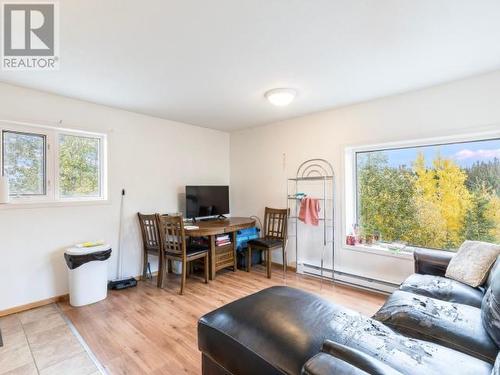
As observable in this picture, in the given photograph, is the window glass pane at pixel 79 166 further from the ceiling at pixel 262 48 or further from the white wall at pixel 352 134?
the white wall at pixel 352 134

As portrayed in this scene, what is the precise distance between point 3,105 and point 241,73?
2.40 m

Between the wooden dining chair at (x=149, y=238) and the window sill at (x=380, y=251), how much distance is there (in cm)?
246

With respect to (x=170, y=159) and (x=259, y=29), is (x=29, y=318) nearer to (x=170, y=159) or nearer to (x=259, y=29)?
(x=170, y=159)

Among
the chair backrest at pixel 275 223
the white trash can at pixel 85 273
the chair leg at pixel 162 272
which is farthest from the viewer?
the chair backrest at pixel 275 223

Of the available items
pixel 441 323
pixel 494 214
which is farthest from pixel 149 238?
pixel 494 214

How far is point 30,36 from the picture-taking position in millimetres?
1868

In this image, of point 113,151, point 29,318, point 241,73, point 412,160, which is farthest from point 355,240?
point 29,318

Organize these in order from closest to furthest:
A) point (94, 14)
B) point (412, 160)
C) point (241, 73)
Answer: point (94, 14)
point (241, 73)
point (412, 160)

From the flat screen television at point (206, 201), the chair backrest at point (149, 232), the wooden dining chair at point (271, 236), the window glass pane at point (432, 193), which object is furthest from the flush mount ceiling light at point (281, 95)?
the chair backrest at point (149, 232)

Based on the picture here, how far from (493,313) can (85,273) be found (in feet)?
11.1

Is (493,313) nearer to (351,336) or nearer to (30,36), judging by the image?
(351,336)

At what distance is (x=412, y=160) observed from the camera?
3.07 m

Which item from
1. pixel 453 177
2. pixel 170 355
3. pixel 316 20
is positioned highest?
pixel 316 20

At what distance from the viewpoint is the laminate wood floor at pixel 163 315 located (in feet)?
6.32
